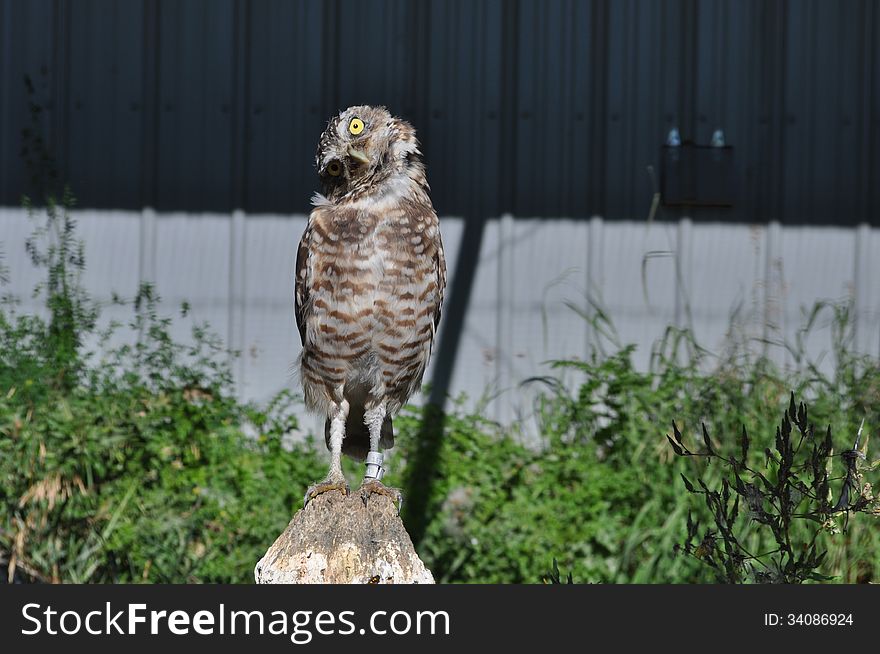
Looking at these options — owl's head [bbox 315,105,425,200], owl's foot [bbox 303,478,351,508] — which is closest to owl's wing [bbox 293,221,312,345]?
owl's head [bbox 315,105,425,200]

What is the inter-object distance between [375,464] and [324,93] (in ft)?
9.86

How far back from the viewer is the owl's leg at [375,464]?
3.19m

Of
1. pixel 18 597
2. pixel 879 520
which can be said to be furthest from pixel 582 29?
pixel 18 597

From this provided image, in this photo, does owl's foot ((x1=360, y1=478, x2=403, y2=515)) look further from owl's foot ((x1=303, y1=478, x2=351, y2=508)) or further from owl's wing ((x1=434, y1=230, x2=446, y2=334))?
owl's wing ((x1=434, y1=230, x2=446, y2=334))

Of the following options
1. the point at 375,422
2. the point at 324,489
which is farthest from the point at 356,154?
the point at 324,489

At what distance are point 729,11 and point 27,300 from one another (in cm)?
414

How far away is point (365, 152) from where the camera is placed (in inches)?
130

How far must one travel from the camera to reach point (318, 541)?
298cm

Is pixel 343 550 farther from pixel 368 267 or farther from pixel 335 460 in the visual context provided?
pixel 368 267

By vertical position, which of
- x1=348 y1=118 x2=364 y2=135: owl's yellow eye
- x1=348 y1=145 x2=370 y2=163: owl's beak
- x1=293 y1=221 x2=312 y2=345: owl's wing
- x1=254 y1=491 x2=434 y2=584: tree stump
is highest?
x1=348 y1=118 x2=364 y2=135: owl's yellow eye

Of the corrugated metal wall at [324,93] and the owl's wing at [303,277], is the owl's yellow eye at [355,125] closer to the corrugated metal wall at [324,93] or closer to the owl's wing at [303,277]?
the owl's wing at [303,277]

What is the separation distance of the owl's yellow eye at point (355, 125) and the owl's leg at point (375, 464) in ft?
3.01

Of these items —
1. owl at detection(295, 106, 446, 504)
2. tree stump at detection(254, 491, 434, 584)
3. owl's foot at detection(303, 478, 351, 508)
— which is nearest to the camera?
tree stump at detection(254, 491, 434, 584)

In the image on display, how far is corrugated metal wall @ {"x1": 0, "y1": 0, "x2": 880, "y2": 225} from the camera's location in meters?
5.82
